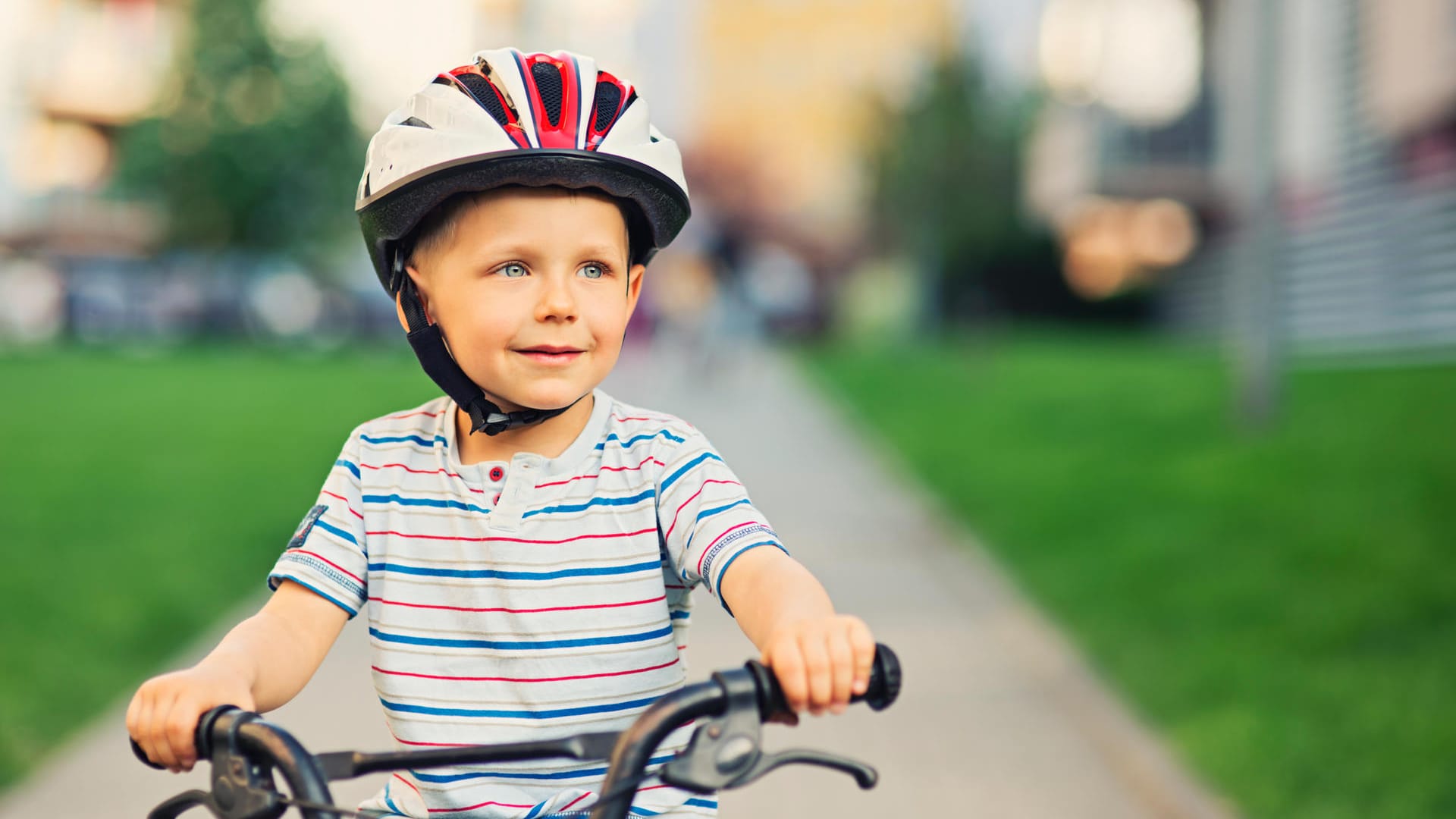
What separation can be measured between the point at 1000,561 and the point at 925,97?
20.9 meters

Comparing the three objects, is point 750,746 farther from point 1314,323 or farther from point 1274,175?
point 1314,323

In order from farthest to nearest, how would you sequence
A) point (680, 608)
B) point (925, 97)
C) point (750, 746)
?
1. point (925, 97)
2. point (680, 608)
3. point (750, 746)

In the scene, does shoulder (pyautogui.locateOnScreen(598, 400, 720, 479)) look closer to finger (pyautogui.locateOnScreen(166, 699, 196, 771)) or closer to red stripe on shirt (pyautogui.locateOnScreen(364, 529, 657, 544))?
red stripe on shirt (pyautogui.locateOnScreen(364, 529, 657, 544))

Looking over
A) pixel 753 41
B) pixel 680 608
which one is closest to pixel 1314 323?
pixel 680 608

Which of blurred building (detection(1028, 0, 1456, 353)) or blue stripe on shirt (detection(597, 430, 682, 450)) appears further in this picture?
blurred building (detection(1028, 0, 1456, 353))

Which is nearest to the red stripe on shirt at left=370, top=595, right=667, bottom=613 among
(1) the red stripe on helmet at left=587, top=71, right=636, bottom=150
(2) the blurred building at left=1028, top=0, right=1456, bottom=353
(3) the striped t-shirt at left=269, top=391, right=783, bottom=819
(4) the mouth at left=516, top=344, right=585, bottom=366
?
(3) the striped t-shirt at left=269, top=391, right=783, bottom=819

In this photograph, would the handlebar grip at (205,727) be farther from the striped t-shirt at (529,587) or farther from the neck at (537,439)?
the neck at (537,439)

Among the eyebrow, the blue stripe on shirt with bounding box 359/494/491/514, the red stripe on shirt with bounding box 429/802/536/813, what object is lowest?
the red stripe on shirt with bounding box 429/802/536/813

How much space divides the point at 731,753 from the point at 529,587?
456mm

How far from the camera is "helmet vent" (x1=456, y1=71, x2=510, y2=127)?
1.85m

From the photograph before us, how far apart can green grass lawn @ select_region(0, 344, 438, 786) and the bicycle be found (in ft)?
11.1

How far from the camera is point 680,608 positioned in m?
2.05

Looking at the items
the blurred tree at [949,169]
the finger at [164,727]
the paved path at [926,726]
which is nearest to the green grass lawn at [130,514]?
the paved path at [926,726]

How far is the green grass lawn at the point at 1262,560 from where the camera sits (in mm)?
4574
